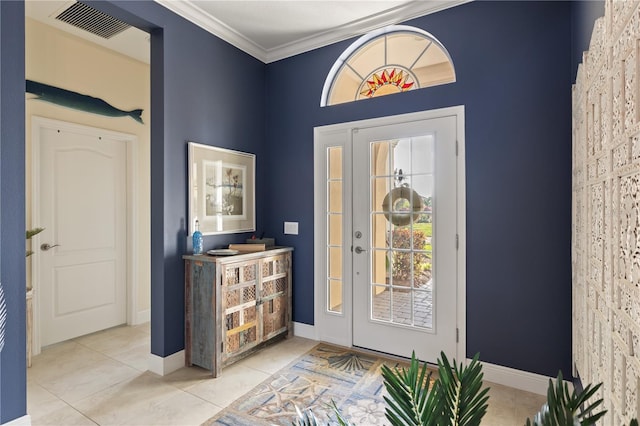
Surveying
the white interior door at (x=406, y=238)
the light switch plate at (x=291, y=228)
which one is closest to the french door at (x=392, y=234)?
the white interior door at (x=406, y=238)

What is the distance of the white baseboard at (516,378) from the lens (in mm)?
2336

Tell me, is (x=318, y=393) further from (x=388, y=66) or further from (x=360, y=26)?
(x=360, y=26)

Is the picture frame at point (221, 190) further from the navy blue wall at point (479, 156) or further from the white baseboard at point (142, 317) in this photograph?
the white baseboard at point (142, 317)

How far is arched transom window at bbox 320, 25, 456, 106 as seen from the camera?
2.84 meters

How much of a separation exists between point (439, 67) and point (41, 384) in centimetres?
395

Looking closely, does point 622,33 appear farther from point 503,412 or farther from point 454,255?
point 503,412

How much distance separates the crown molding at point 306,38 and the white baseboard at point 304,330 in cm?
280

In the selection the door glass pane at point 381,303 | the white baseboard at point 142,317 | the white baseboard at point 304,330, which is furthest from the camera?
the white baseboard at point 142,317

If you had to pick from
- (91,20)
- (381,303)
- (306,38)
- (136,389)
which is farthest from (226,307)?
(91,20)

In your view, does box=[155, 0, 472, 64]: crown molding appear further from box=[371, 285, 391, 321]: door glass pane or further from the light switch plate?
box=[371, 285, 391, 321]: door glass pane

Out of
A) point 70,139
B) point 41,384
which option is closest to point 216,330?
point 41,384

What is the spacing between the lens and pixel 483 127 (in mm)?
2539

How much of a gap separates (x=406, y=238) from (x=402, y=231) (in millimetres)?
69

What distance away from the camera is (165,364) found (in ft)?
8.63
